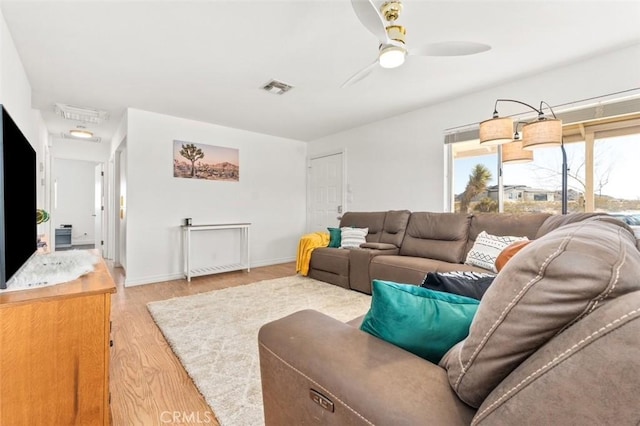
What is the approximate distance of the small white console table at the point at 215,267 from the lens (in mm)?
4102

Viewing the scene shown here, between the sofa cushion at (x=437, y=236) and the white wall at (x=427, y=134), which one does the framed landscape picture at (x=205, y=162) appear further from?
the sofa cushion at (x=437, y=236)

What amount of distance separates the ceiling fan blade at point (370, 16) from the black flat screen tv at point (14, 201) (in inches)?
62.7

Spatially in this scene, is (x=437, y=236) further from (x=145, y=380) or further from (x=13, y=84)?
(x=13, y=84)

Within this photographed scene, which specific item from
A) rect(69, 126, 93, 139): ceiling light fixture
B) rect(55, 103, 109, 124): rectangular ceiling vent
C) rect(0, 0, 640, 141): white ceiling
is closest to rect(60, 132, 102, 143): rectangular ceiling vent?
rect(69, 126, 93, 139): ceiling light fixture

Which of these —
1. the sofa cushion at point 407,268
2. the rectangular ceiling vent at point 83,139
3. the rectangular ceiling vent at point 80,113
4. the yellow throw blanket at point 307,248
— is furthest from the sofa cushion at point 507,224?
the rectangular ceiling vent at point 83,139

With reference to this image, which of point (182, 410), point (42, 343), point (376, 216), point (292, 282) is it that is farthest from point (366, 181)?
point (42, 343)

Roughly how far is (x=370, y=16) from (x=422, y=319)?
5.20 feet

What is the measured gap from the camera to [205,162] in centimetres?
456

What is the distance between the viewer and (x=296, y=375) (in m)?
0.86

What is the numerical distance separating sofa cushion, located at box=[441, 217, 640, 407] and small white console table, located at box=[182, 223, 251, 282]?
393cm

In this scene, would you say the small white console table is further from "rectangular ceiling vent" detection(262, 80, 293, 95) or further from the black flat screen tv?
the black flat screen tv

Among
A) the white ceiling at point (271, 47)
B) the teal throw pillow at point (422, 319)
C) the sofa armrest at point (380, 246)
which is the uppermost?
the white ceiling at point (271, 47)

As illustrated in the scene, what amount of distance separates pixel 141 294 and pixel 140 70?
2.49m

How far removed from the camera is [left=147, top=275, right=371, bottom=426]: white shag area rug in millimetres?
1570
